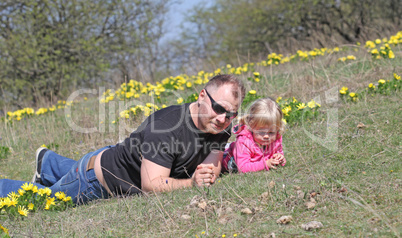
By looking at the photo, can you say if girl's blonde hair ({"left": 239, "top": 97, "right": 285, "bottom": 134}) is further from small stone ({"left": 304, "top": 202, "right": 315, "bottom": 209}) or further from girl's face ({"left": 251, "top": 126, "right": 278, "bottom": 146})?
small stone ({"left": 304, "top": 202, "right": 315, "bottom": 209})

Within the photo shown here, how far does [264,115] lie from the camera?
3699 millimetres

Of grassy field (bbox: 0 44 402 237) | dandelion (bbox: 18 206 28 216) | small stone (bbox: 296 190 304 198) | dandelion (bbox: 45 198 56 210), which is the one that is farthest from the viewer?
dandelion (bbox: 45 198 56 210)

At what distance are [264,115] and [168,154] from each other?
1.05 meters

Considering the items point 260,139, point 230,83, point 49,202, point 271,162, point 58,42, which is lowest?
point 49,202

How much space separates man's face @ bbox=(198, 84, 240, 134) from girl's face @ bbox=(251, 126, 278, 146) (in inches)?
19.8

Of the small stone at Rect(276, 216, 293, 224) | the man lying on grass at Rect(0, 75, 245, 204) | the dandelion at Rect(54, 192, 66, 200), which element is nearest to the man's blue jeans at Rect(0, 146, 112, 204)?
the man lying on grass at Rect(0, 75, 245, 204)

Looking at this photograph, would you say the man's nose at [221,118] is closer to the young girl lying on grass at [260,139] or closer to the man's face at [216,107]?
the man's face at [216,107]

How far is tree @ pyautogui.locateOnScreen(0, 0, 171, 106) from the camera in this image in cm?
1169

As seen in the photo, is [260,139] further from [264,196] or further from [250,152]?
[264,196]

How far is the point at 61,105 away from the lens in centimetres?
916

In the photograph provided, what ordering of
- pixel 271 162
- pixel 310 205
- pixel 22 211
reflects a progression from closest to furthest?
pixel 310 205 < pixel 22 211 < pixel 271 162

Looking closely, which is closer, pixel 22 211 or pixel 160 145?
pixel 160 145

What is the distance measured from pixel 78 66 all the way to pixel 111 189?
10000 mm

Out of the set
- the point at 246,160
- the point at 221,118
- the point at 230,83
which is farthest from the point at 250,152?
the point at 230,83
